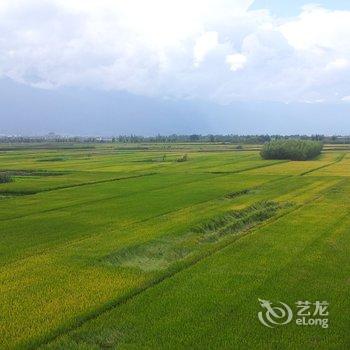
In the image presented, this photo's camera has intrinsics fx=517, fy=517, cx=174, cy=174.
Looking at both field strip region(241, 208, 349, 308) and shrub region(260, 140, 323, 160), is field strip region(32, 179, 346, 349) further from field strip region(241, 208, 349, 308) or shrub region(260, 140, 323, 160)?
shrub region(260, 140, 323, 160)

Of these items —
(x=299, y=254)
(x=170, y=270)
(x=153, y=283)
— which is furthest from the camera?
(x=299, y=254)

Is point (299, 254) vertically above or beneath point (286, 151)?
above

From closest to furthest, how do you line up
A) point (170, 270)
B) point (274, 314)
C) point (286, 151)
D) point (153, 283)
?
point (274, 314) < point (153, 283) < point (170, 270) < point (286, 151)

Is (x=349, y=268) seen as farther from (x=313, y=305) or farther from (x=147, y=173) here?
(x=147, y=173)

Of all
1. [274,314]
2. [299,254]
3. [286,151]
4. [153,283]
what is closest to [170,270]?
[153,283]

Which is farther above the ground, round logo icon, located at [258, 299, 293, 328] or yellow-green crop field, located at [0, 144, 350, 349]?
round logo icon, located at [258, 299, 293, 328]

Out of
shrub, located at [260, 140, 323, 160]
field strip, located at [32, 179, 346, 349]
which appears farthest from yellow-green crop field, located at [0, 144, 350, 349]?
shrub, located at [260, 140, 323, 160]

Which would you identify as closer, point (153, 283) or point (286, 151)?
point (153, 283)

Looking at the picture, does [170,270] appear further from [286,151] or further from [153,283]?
[286,151]
